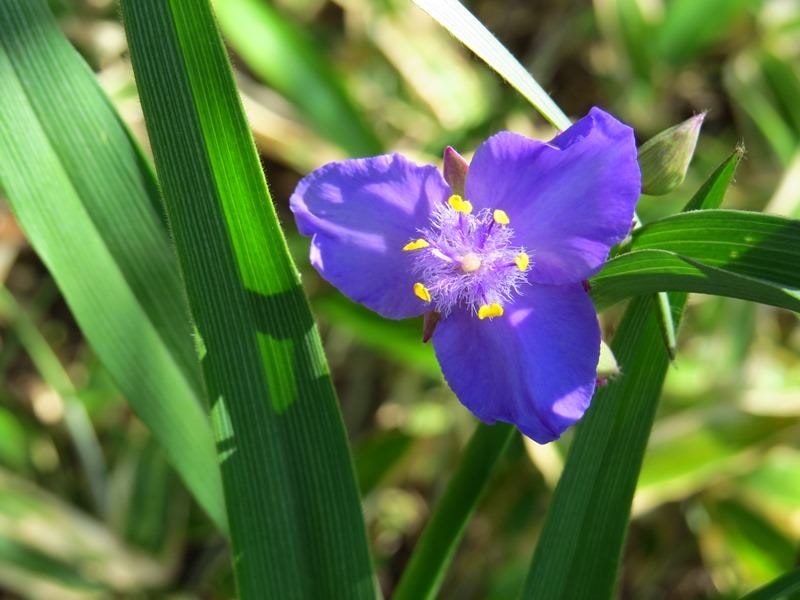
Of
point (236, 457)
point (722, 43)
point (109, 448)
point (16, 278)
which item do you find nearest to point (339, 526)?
point (236, 457)

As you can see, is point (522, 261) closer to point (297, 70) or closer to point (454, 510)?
point (454, 510)

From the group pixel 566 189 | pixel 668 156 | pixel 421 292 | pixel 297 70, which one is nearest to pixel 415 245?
pixel 421 292

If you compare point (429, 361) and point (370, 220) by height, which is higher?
point (429, 361)

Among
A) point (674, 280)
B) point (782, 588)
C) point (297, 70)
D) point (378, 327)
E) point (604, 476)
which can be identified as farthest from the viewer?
point (297, 70)

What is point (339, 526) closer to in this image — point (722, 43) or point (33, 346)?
point (33, 346)

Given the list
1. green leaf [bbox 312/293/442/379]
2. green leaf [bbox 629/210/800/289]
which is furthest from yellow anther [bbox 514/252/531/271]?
green leaf [bbox 312/293/442/379]

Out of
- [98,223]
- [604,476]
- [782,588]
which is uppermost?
[98,223]

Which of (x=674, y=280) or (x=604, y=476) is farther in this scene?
(x=604, y=476)
